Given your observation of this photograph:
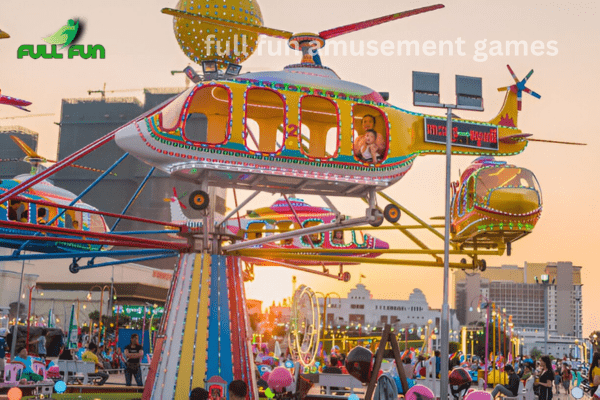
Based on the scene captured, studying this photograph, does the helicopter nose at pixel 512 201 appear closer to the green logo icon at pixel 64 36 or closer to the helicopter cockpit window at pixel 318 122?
the helicopter cockpit window at pixel 318 122

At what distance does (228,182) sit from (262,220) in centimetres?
1447

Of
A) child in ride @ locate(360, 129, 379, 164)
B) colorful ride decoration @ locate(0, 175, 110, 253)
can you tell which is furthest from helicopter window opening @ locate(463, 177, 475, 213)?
colorful ride decoration @ locate(0, 175, 110, 253)

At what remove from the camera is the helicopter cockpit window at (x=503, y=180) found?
15.9m

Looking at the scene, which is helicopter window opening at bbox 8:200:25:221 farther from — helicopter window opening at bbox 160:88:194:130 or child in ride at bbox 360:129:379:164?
child in ride at bbox 360:129:379:164

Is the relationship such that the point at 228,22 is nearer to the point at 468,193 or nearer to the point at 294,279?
the point at 468,193

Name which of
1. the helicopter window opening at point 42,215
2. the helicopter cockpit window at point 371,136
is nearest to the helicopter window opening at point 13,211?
the helicopter window opening at point 42,215

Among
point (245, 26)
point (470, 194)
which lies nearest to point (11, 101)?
point (245, 26)

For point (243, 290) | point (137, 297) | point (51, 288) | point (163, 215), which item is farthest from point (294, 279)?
point (163, 215)

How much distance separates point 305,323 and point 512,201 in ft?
36.8

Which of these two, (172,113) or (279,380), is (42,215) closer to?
(279,380)

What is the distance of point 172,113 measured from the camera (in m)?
14.3

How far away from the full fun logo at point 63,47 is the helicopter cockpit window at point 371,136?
30.2 ft

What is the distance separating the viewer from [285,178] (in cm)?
1462

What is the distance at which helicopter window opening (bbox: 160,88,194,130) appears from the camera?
46.6 feet
